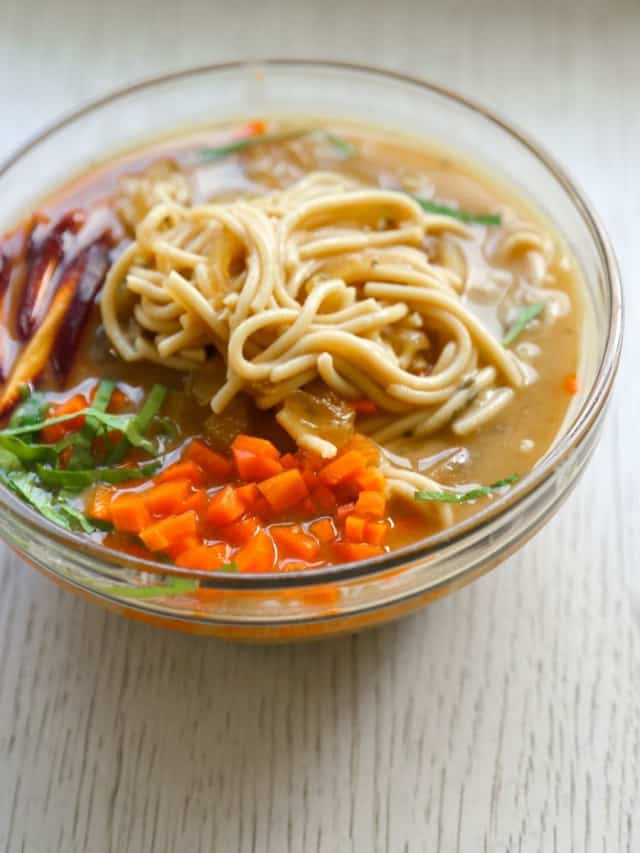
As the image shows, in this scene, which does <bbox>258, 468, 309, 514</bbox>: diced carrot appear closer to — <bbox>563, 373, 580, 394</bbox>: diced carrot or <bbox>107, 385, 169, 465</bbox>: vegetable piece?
<bbox>107, 385, 169, 465</bbox>: vegetable piece

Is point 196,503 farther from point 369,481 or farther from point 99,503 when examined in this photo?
point 369,481

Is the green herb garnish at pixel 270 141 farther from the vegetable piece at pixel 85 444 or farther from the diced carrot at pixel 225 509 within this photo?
the diced carrot at pixel 225 509

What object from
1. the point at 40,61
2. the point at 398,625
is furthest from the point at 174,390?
the point at 40,61

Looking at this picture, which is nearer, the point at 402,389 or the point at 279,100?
the point at 402,389

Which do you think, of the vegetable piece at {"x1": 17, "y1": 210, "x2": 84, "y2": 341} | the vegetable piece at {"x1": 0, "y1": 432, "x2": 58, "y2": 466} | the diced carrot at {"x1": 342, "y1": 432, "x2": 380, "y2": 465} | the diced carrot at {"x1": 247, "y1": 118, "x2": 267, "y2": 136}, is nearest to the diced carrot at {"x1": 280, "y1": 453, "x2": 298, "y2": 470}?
the diced carrot at {"x1": 342, "y1": 432, "x2": 380, "y2": 465}

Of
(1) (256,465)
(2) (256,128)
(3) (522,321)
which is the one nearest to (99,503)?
(1) (256,465)

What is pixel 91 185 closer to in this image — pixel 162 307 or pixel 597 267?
pixel 162 307
